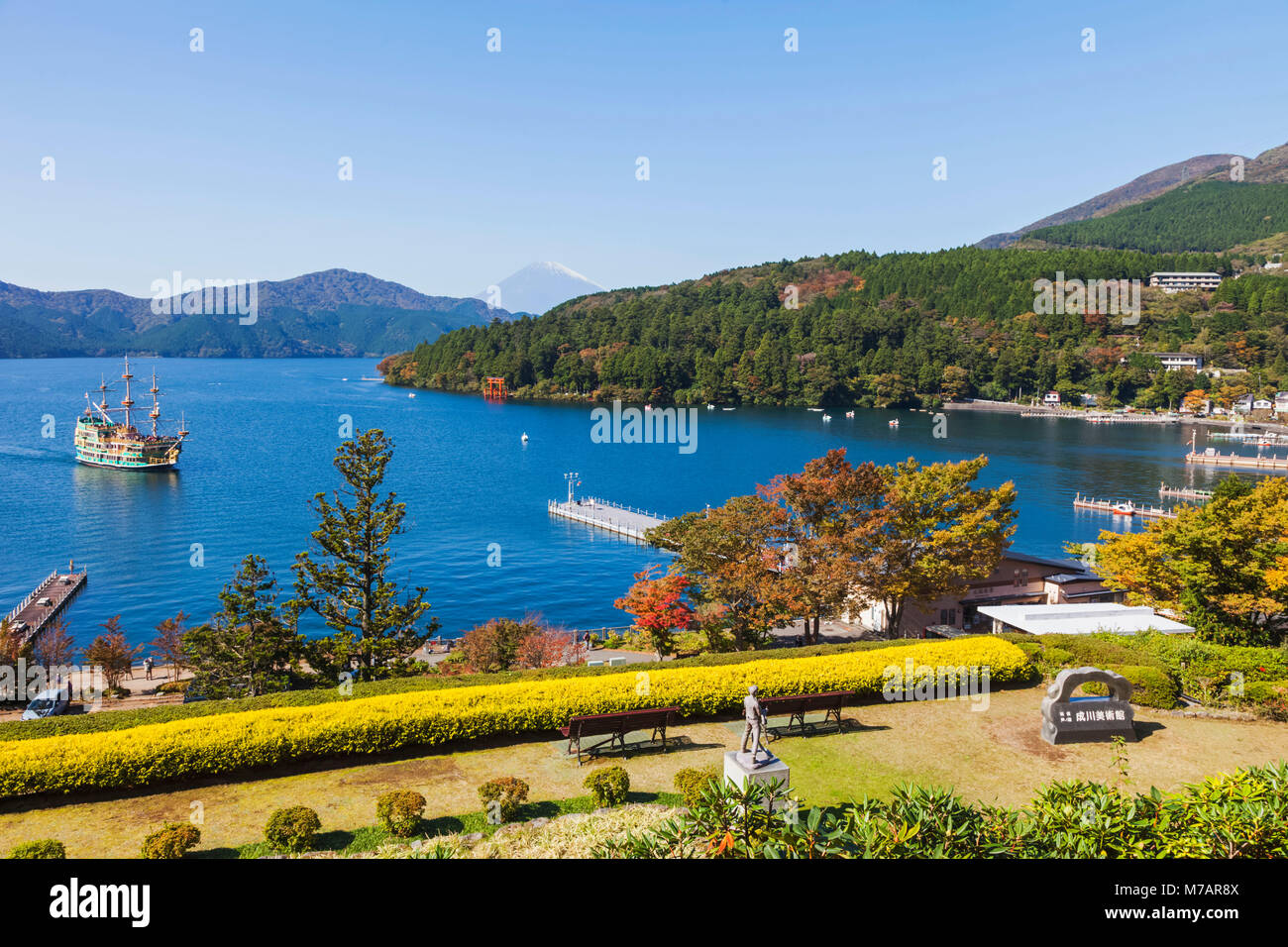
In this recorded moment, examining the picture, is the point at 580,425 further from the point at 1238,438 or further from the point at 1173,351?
the point at 1173,351

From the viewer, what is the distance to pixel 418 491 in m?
81.6

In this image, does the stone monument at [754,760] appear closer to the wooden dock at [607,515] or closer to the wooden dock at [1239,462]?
the wooden dock at [607,515]

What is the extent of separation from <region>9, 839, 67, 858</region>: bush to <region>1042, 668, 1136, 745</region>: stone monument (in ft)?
63.5

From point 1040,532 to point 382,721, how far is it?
63551 millimetres

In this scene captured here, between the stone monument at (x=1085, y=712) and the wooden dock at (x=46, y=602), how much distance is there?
1720 inches

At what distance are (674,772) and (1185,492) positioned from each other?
82816mm

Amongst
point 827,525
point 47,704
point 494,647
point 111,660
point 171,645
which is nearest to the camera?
point 47,704

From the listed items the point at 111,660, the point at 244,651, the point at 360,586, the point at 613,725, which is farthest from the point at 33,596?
the point at 613,725

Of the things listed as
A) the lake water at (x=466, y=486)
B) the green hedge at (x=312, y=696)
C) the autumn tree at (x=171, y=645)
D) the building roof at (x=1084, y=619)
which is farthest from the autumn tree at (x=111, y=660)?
the building roof at (x=1084, y=619)

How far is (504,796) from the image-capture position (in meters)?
14.6

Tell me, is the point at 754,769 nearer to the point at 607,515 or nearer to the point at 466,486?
the point at 607,515

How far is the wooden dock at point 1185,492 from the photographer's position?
258ft
